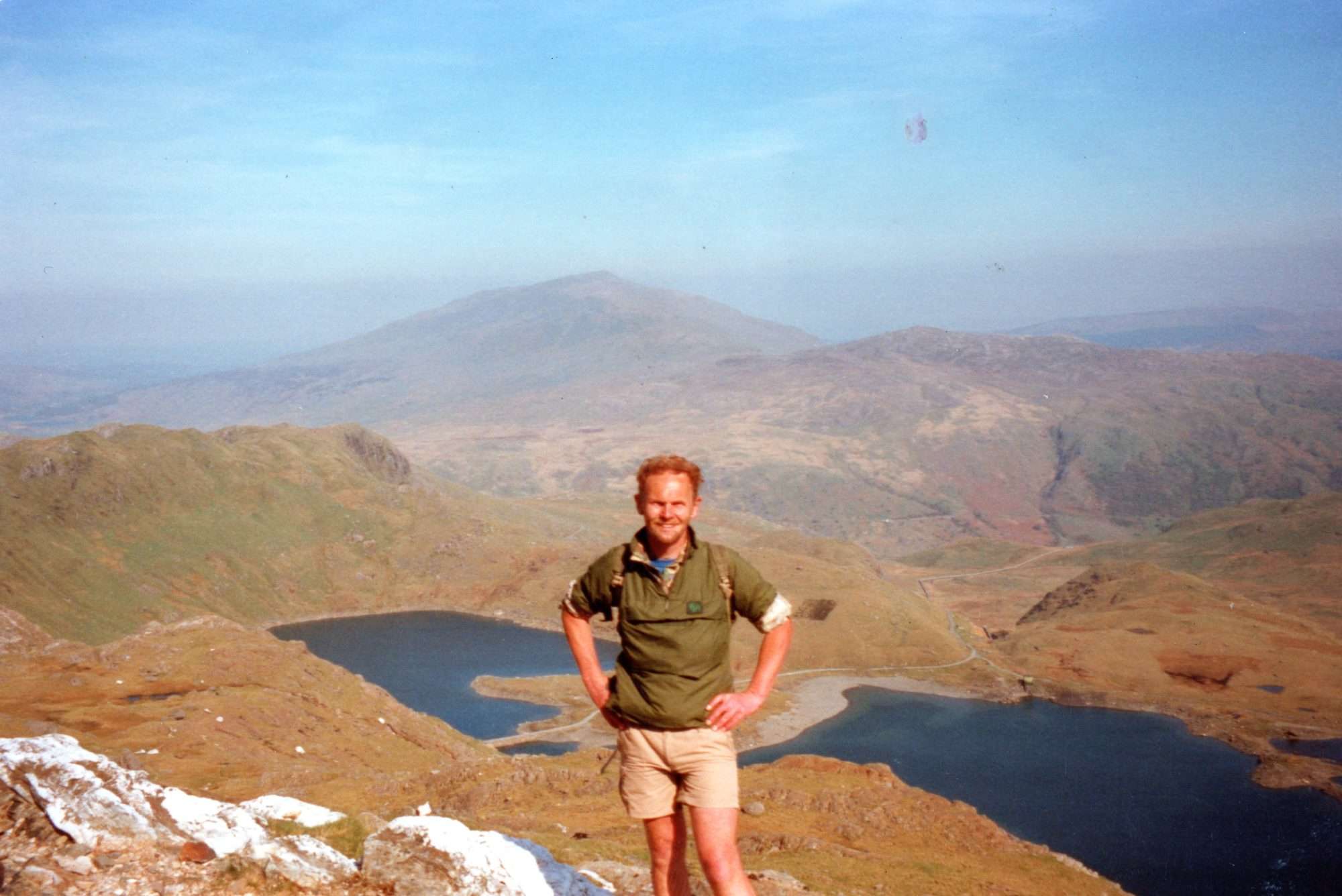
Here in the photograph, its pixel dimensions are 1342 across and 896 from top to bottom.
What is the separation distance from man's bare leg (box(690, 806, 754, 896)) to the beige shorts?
0.24 feet

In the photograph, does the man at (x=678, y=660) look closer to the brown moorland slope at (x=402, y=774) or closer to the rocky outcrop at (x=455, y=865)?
the rocky outcrop at (x=455, y=865)

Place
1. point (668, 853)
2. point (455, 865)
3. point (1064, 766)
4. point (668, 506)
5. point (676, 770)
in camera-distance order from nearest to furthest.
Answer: point (668, 506), point (676, 770), point (668, 853), point (455, 865), point (1064, 766)

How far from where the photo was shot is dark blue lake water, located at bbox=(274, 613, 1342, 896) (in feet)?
181

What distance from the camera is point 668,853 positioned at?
904cm

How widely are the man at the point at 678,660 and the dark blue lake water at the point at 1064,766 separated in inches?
1954

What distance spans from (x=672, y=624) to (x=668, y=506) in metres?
1.03

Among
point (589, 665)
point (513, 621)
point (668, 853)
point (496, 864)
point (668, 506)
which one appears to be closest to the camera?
point (668, 506)

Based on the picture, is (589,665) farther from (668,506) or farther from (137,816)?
(137,816)

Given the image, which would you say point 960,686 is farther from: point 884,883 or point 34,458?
point 34,458

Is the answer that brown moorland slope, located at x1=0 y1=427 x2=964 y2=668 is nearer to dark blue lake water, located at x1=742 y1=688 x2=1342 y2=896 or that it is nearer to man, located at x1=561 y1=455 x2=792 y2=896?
dark blue lake water, located at x1=742 y1=688 x2=1342 y2=896

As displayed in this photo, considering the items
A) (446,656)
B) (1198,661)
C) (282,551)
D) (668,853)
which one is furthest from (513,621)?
(668,853)

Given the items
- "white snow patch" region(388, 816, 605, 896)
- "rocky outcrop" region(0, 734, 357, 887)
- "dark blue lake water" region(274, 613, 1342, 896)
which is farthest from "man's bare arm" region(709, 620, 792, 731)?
"dark blue lake water" region(274, 613, 1342, 896)

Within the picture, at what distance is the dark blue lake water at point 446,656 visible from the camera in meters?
83.1

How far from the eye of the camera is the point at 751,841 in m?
27.0
